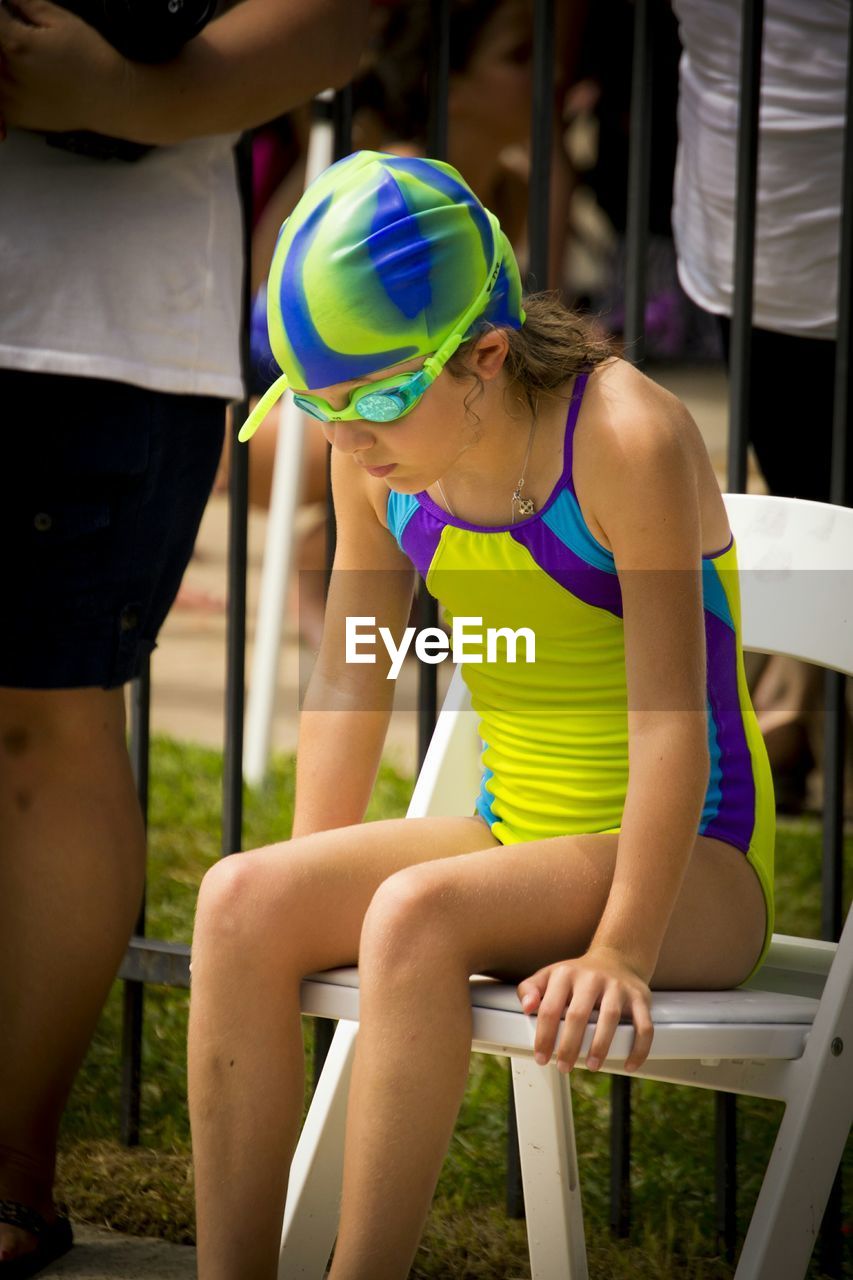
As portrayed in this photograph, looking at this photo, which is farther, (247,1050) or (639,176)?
(639,176)

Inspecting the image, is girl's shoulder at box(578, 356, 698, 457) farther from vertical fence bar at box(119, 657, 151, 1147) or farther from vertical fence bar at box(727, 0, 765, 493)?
vertical fence bar at box(119, 657, 151, 1147)

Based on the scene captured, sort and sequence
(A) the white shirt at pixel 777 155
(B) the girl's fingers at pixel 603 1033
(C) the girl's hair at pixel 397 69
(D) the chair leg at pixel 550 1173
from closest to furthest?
(B) the girl's fingers at pixel 603 1033 → (D) the chair leg at pixel 550 1173 → (A) the white shirt at pixel 777 155 → (C) the girl's hair at pixel 397 69

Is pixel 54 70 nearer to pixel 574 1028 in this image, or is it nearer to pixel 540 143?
pixel 540 143

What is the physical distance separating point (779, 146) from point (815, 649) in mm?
1454

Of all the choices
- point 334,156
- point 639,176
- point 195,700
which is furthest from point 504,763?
point 195,700

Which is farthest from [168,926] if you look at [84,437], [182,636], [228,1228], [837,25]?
[182,636]

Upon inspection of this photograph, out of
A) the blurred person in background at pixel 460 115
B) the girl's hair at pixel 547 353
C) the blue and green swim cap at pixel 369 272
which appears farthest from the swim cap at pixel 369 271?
the blurred person in background at pixel 460 115

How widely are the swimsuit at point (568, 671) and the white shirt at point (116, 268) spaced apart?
0.32 meters

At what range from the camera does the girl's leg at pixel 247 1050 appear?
60.3 inches

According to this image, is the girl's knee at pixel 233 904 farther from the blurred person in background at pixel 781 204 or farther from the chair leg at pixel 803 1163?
the blurred person in background at pixel 781 204

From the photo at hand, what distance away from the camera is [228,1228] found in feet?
5.01

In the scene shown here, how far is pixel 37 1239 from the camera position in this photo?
1.97 meters

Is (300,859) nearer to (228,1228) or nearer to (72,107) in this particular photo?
(228,1228)

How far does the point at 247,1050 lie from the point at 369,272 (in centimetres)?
67
